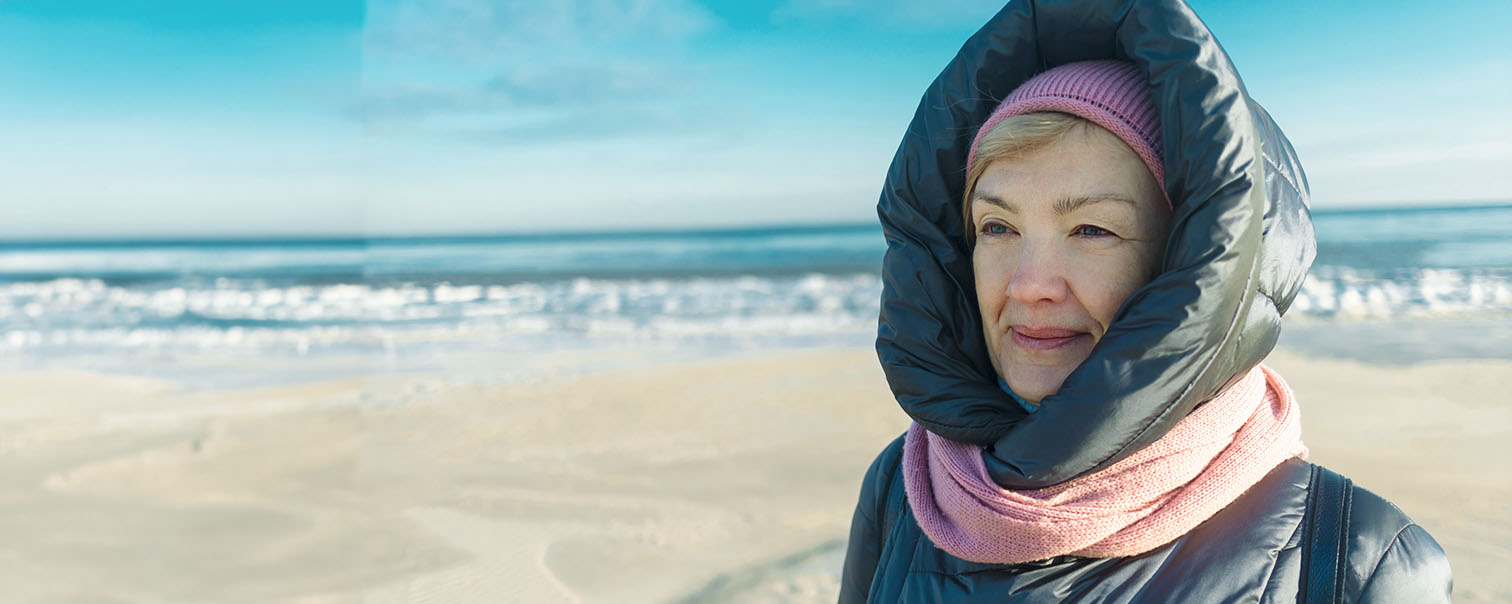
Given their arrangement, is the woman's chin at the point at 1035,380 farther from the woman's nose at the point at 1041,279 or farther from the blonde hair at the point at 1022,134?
the blonde hair at the point at 1022,134

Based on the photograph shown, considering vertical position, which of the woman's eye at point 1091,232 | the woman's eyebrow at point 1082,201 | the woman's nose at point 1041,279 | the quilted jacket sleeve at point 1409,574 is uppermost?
the woman's eyebrow at point 1082,201

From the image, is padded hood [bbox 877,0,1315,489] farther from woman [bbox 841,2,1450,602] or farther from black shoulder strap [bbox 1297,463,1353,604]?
black shoulder strap [bbox 1297,463,1353,604]

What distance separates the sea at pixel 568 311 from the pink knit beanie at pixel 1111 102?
817 cm

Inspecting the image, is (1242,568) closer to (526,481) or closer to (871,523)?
(871,523)

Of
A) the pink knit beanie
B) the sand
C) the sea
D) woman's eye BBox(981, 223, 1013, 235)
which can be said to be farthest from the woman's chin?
the sea

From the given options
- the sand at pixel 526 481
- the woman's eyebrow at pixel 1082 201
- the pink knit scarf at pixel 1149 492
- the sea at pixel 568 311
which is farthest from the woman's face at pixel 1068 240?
the sea at pixel 568 311

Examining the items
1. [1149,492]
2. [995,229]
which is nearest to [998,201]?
[995,229]

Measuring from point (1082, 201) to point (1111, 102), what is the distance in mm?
148

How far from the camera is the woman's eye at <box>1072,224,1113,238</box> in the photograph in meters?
1.40

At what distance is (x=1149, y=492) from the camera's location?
52.0 inches

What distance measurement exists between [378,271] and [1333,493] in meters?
29.5

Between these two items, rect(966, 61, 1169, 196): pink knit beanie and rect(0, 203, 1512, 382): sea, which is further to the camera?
rect(0, 203, 1512, 382): sea

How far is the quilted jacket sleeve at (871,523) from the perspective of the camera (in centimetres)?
180

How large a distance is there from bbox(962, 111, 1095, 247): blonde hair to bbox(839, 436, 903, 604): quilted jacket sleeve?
1.97 ft
